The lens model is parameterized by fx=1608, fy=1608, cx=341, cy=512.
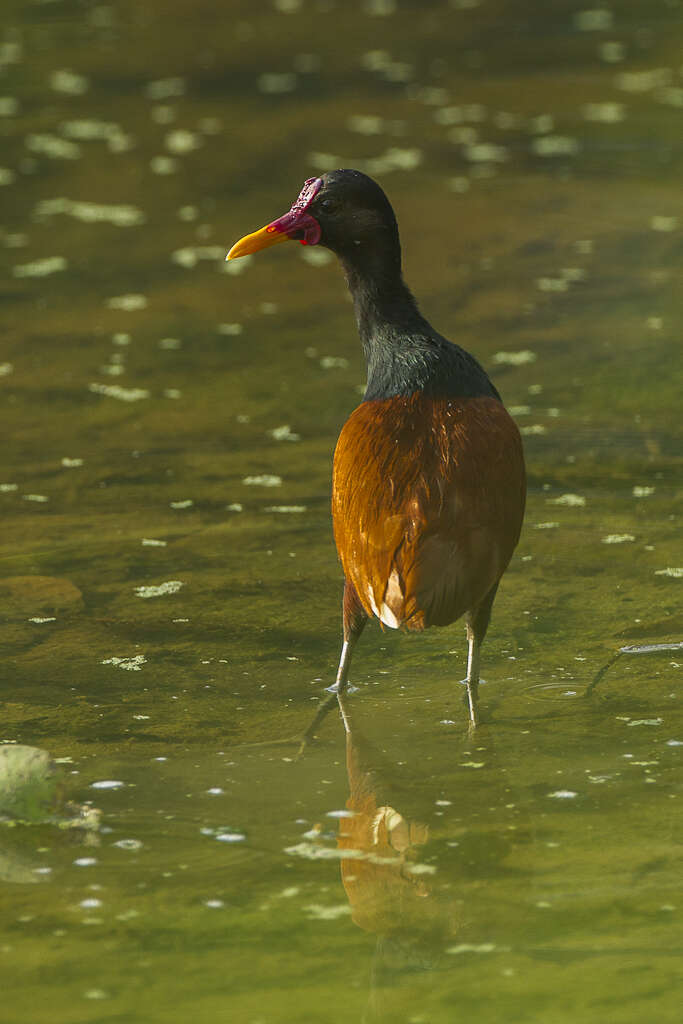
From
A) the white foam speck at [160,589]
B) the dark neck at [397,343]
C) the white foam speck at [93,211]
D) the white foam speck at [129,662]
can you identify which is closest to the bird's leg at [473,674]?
the dark neck at [397,343]

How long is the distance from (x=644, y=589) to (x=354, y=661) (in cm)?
109

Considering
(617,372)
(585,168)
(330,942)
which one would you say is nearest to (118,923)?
(330,942)

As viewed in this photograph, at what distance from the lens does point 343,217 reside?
4566 mm

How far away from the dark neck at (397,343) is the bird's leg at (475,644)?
611 millimetres

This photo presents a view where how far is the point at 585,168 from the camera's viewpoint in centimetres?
1107

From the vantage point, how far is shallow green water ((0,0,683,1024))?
11.4 feet

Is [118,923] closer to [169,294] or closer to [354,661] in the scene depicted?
[354,661]

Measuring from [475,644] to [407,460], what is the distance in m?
0.66

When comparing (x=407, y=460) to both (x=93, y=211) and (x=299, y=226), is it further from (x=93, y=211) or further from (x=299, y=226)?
(x=93, y=211)

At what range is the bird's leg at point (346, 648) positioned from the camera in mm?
4559

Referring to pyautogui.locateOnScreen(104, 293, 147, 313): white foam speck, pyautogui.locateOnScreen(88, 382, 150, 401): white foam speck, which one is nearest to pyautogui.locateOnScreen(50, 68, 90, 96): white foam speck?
pyautogui.locateOnScreen(104, 293, 147, 313): white foam speck

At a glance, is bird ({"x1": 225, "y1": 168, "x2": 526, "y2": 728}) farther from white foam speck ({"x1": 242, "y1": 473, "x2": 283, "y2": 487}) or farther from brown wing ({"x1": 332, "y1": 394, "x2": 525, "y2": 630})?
white foam speck ({"x1": 242, "y1": 473, "x2": 283, "y2": 487})

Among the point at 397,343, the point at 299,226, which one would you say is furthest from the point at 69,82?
the point at 397,343

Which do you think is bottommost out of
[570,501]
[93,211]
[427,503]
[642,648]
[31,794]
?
[93,211]
